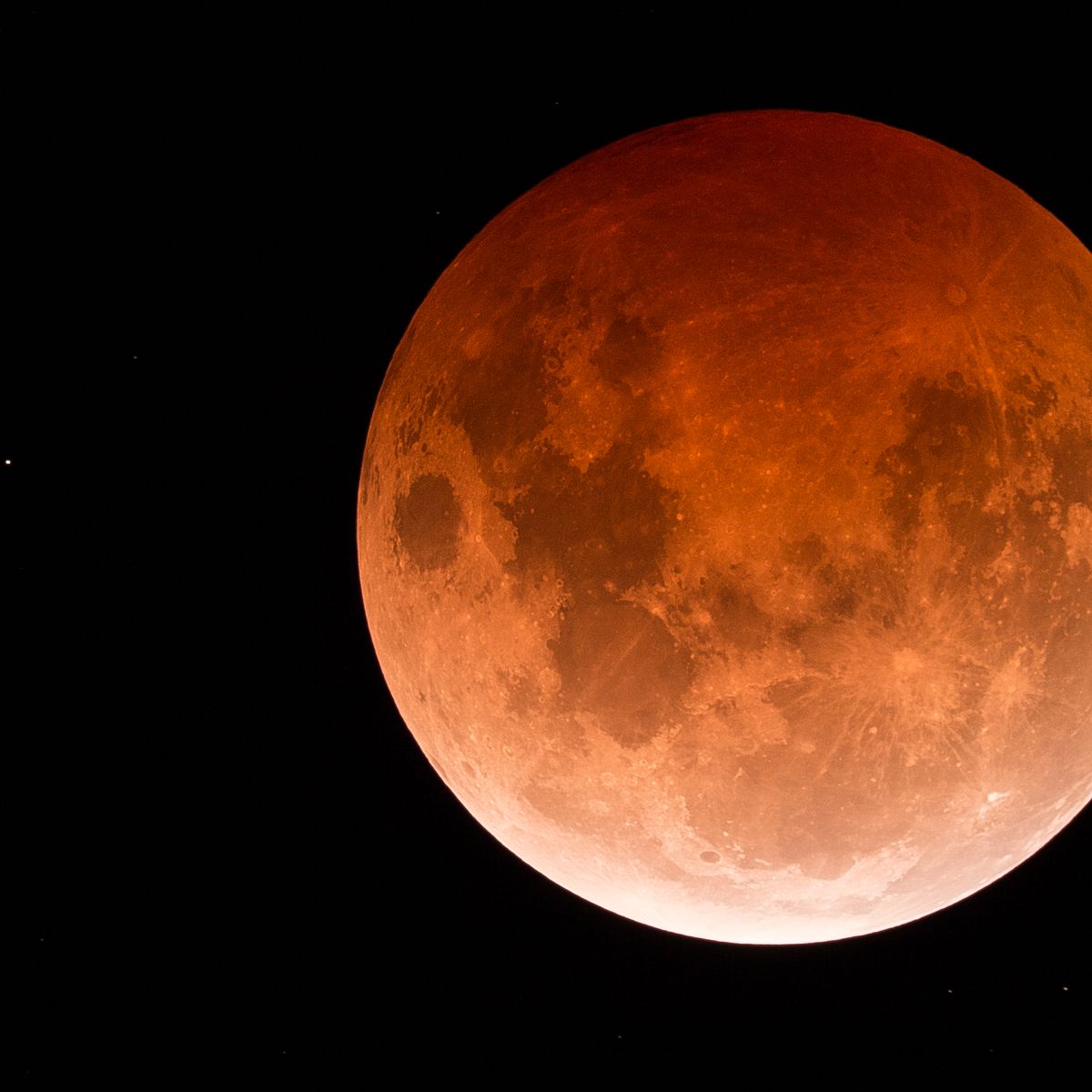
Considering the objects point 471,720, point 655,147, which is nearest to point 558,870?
point 471,720

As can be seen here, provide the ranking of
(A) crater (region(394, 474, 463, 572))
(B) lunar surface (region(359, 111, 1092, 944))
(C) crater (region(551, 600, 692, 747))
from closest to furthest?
(B) lunar surface (region(359, 111, 1092, 944)) → (C) crater (region(551, 600, 692, 747)) → (A) crater (region(394, 474, 463, 572))

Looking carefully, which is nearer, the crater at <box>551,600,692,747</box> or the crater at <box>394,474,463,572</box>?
the crater at <box>551,600,692,747</box>

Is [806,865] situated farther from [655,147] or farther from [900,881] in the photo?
[655,147]

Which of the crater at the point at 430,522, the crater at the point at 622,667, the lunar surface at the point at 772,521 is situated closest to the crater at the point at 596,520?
the lunar surface at the point at 772,521

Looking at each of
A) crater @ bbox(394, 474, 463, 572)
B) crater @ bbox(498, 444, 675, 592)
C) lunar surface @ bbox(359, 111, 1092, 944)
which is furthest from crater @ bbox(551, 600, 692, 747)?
crater @ bbox(394, 474, 463, 572)

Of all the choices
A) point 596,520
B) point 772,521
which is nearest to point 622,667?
point 596,520

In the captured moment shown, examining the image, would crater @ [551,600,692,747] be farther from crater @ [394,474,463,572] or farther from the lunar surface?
crater @ [394,474,463,572]
